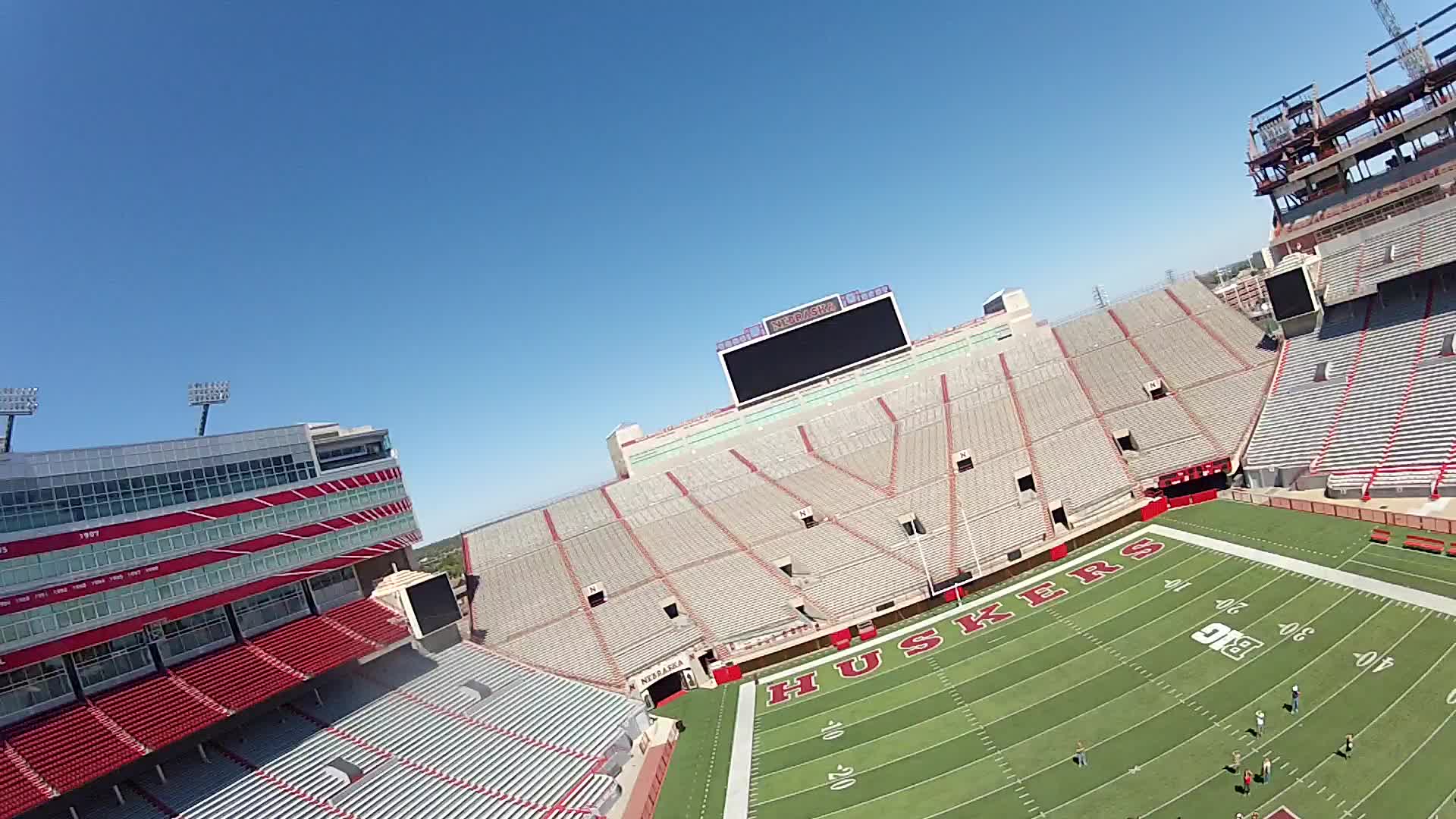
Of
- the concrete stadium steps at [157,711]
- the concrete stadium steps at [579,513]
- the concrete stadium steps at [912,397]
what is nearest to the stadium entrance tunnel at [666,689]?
the concrete stadium steps at [157,711]

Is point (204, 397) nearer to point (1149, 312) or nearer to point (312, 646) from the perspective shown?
point (312, 646)

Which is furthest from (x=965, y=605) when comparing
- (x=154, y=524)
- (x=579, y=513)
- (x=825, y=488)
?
(x=154, y=524)

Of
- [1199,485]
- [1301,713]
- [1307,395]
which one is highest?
[1307,395]

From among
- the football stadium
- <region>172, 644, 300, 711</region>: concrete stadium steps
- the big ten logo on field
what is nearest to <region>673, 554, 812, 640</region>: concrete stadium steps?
the football stadium

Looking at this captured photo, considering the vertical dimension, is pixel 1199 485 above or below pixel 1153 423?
below

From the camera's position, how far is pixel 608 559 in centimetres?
4059

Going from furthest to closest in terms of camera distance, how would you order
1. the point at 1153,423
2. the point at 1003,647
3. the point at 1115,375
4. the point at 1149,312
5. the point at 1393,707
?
1. the point at 1149,312
2. the point at 1115,375
3. the point at 1153,423
4. the point at 1003,647
5. the point at 1393,707

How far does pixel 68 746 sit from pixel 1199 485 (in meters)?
44.5

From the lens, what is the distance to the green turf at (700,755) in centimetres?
2102

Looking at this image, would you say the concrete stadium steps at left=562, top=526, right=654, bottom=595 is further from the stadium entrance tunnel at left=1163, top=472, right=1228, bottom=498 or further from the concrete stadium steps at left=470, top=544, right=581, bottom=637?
the stadium entrance tunnel at left=1163, top=472, right=1228, bottom=498

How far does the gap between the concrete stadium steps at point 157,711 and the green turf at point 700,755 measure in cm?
1451

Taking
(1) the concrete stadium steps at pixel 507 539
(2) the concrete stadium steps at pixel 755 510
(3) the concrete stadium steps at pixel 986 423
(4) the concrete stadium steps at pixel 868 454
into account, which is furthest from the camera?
(1) the concrete stadium steps at pixel 507 539

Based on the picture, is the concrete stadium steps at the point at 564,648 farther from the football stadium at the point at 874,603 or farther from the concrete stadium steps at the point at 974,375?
the concrete stadium steps at the point at 974,375

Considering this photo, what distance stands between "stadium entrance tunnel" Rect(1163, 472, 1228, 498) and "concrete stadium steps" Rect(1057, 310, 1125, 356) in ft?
46.1
